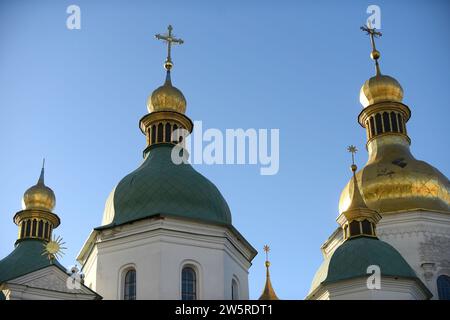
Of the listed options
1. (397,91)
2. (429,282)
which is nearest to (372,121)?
(397,91)

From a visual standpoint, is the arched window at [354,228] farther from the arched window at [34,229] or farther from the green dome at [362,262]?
the arched window at [34,229]

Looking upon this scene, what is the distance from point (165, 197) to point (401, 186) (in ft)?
34.9

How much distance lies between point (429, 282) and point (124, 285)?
1197cm

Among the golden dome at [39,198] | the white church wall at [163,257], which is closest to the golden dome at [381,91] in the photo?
the white church wall at [163,257]

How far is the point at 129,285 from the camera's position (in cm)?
2622

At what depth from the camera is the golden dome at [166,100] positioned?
1257 inches

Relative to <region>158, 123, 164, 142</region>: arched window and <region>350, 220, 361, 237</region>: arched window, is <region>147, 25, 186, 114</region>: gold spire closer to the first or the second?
<region>158, 123, 164, 142</region>: arched window

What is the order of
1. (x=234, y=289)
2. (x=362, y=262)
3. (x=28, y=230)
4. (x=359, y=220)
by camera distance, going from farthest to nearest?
(x=28, y=230), (x=359, y=220), (x=234, y=289), (x=362, y=262)

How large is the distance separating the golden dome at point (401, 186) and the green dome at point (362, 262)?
4.49 m

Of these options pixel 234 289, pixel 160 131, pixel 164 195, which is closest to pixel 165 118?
pixel 160 131

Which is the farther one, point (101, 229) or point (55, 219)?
point (55, 219)

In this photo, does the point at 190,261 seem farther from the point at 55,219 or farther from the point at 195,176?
the point at 55,219

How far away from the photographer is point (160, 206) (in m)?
27.0

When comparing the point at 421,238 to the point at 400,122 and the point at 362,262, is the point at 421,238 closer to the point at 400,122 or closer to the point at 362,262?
the point at 362,262
